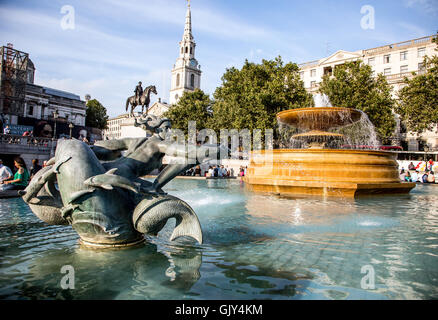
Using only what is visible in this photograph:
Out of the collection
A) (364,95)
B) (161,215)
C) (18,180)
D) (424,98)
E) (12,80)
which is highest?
(12,80)

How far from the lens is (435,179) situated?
21938mm

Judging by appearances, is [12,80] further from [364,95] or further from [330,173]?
[364,95]

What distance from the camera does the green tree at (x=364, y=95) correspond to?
1197 inches

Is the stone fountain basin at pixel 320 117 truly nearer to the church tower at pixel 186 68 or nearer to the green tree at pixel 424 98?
the green tree at pixel 424 98

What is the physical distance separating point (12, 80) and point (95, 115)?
51.6 metres

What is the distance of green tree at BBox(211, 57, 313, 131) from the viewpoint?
99.5 ft

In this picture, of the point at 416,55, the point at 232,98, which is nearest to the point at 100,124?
the point at 232,98

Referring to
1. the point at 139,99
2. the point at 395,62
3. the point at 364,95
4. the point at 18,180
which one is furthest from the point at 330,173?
the point at 395,62

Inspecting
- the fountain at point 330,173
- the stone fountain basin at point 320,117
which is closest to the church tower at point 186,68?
the stone fountain basin at point 320,117

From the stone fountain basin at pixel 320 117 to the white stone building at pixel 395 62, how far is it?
2605 centimetres

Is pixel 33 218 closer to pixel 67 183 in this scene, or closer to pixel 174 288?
pixel 67 183

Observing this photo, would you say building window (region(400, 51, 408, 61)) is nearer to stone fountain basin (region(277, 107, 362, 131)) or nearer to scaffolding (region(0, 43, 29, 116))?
stone fountain basin (region(277, 107, 362, 131))

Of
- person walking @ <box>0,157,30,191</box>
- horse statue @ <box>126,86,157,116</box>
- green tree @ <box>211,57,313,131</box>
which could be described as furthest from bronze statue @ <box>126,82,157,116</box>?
person walking @ <box>0,157,30,191</box>

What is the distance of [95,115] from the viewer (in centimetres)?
7856
